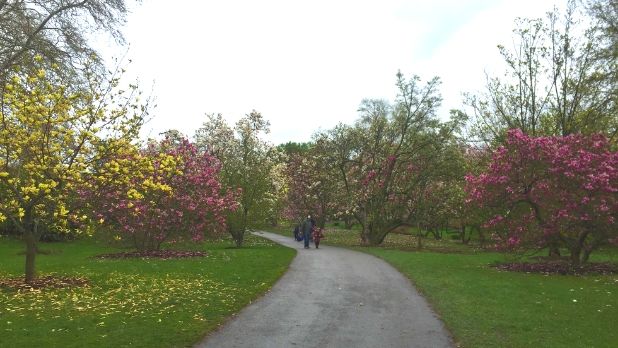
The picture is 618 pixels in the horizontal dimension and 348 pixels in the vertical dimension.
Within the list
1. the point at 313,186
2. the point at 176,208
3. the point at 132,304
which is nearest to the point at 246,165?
the point at 313,186

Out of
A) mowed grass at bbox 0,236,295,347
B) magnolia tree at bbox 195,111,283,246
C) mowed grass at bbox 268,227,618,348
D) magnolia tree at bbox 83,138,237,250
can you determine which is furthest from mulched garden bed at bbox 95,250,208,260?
mowed grass at bbox 268,227,618,348

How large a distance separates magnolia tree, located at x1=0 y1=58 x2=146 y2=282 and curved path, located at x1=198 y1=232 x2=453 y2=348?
5.42m

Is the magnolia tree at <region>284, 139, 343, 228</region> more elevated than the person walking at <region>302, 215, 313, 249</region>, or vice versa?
the magnolia tree at <region>284, 139, 343, 228</region>

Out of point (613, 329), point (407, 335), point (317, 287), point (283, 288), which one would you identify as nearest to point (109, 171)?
point (283, 288)

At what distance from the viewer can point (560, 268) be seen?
58.2 feet

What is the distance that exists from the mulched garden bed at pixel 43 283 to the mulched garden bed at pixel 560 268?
14.7 metres

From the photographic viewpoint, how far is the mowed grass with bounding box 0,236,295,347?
7512 millimetres

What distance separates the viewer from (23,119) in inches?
431

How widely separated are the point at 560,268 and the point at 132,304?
15129 mm

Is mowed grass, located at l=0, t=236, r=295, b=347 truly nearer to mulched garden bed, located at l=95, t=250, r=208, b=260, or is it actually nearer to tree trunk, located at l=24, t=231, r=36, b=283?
tree trunk, located at l=24, t=231, r=36, b=283

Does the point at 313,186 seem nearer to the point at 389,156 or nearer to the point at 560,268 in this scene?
the point at 389,156

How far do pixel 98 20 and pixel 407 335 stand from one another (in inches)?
532

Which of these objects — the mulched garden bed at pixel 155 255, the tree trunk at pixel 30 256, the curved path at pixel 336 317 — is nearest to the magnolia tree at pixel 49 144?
the tree trunk at pixel 30 256

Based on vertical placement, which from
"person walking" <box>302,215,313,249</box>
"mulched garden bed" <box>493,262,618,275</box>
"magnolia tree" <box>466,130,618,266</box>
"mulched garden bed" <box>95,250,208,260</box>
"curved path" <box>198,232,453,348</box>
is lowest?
"curved path" <box>198,232,453,348</box>
